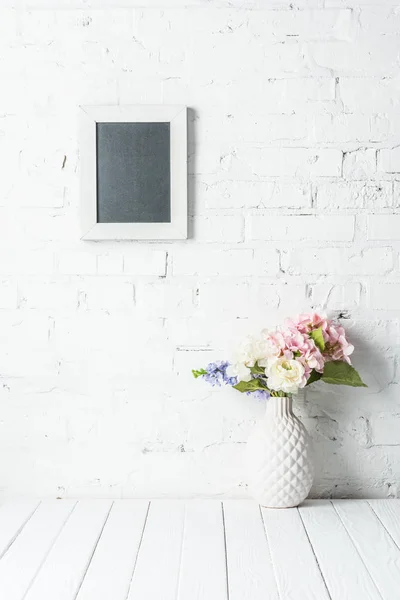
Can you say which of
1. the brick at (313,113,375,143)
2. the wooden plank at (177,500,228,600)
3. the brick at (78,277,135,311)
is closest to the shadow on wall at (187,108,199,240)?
the brick at (78,277,135,311)

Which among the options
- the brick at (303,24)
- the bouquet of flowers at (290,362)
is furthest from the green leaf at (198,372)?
the brick at (303,24)

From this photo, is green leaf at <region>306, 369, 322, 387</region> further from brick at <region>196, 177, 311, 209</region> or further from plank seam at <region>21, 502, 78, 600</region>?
plank seam at <region>21, 502, 78, 600</region>

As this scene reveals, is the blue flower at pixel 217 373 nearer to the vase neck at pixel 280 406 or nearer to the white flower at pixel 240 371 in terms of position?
the white flower at pixel 240 371

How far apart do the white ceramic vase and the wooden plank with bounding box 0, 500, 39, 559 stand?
1.95 feet

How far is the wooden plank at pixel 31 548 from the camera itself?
148 centimetres

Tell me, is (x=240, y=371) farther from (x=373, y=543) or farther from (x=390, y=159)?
(x=390, y=159)

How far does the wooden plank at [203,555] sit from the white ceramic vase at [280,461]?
0.14 meters

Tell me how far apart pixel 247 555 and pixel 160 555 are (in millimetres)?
191

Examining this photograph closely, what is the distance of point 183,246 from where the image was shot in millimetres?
2059

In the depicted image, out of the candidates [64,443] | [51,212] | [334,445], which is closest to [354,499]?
[334,445]

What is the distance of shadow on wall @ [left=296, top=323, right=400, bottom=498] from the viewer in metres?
2.08

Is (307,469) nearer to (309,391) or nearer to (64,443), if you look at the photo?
(309,391)

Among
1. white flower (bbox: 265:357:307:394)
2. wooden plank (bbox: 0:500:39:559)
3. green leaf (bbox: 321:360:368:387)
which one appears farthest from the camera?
green leaf (bbox: 321:360:368:387)

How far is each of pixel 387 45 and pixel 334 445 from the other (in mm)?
1118
